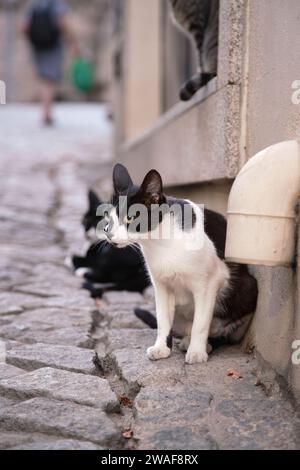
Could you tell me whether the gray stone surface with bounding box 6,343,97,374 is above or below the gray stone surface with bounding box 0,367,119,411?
above

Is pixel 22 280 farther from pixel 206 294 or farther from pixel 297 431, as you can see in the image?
pixel 297 431

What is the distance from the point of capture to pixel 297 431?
76.3 inches

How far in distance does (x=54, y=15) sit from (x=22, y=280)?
8.12 m

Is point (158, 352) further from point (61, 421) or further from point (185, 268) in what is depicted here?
point (61, 421)

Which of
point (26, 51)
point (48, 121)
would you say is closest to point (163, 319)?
point (48, 121)

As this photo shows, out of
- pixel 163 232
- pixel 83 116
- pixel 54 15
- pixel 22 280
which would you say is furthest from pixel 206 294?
pixel 83 116

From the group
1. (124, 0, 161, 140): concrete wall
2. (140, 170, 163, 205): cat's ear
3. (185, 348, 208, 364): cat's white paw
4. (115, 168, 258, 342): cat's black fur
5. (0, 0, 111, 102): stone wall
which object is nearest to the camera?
(140, 170, 163, 205): cat's ear

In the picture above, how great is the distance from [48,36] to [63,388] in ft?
32.3

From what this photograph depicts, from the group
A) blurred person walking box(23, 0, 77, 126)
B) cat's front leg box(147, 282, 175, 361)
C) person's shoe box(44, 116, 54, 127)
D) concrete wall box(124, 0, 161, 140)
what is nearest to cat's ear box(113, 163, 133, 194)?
cat's front leg box(147, 282, 175, 361)

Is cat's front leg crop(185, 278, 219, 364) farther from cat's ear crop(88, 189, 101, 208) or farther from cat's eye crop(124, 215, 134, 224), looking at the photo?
cat's ear crop(88, 189, 101, 208)

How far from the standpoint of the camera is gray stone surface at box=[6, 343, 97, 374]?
2.57 m

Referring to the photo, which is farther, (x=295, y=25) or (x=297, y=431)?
(x=295, y=25)

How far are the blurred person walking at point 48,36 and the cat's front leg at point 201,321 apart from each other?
31.0 ft

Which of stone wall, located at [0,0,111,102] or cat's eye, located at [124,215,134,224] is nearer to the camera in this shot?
cat's eye, located at [124,215,134,224]
